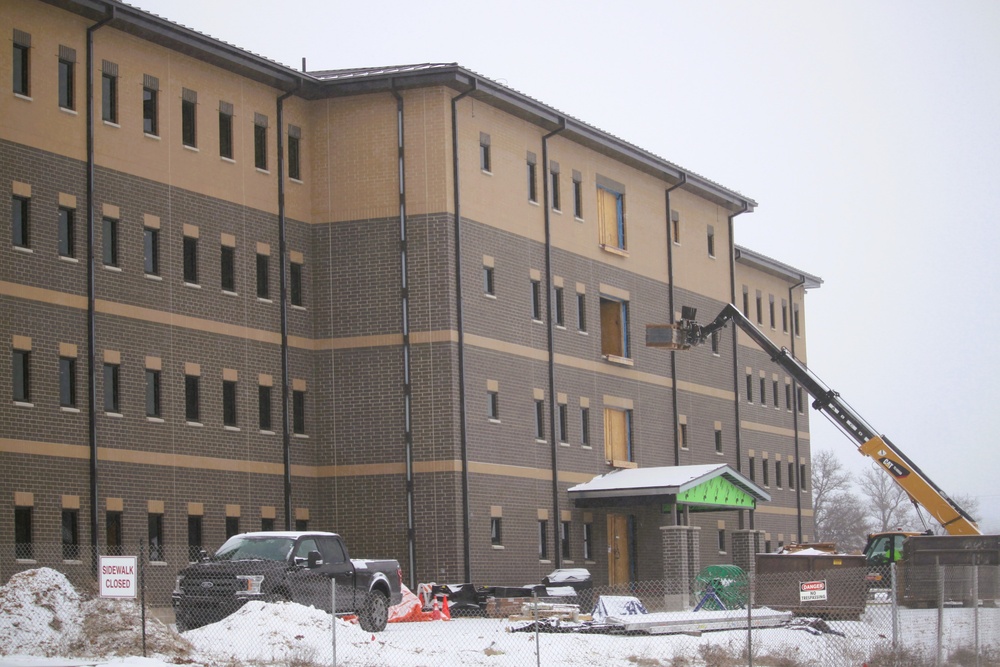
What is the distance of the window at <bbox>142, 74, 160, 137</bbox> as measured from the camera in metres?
41.2

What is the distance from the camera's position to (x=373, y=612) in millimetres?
32219

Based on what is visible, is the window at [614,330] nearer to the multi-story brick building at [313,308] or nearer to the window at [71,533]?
the multi-story brick building at [313,308]

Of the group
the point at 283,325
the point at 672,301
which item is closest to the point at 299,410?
the point at 283,325

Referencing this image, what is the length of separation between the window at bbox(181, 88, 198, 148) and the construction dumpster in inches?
729

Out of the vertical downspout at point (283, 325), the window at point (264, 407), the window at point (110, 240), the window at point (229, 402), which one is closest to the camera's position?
the window at point (110, 240)

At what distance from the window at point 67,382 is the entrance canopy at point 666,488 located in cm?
1742

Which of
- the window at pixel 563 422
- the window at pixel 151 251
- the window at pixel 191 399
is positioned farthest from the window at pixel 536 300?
the window at pixel 151 251

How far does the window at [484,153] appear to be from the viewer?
1870 inches

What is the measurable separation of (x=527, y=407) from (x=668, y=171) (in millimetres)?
13453

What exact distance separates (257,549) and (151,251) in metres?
13.5

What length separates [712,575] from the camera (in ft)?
139

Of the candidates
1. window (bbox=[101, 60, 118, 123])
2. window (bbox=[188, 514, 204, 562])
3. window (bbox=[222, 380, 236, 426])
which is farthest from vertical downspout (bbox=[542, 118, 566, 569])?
window (bbox=[101, 60, 118, 123])

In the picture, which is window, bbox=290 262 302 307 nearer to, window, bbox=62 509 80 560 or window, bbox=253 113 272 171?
window, bbox=253 113 272 171

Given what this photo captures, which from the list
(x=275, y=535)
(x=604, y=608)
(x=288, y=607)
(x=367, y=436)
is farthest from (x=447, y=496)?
(x=288, y=607)
